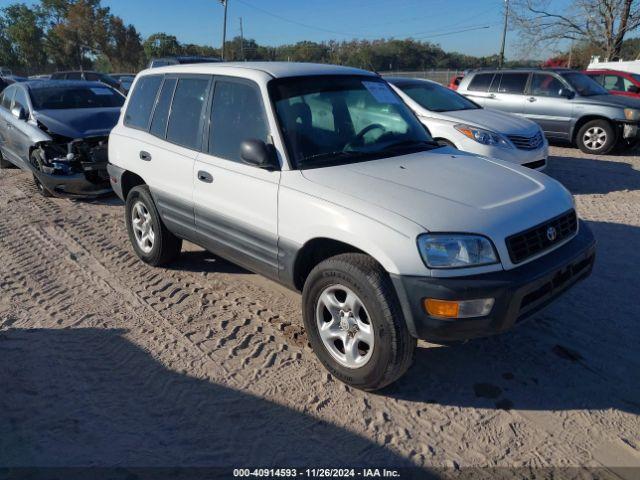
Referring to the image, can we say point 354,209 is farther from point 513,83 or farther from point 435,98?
point 513,83

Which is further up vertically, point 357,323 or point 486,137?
point 486,137

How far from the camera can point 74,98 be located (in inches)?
344

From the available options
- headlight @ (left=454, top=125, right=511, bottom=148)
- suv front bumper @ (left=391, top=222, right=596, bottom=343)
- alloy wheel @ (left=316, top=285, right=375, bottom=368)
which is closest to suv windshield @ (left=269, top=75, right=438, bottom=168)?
alloy wheel @ (left=316, top=285, right=375, bottom=368)

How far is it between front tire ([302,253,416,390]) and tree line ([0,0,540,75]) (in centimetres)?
4811

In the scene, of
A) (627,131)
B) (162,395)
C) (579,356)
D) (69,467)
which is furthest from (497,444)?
(627,131)

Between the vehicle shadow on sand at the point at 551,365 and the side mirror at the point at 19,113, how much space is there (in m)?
7.73

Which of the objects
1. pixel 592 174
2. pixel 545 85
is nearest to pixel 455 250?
pixel 592 174

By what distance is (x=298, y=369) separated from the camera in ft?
11.2

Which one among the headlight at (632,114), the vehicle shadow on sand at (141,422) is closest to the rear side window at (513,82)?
the headlight at (632,114)

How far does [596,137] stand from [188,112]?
9.02 meters

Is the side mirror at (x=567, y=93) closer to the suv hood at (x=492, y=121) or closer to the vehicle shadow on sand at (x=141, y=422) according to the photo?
the suv hood at (x=492, y=121)

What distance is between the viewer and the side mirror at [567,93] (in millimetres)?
10141

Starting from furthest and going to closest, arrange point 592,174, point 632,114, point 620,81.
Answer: point 620,81 → point 632,114 → point 592,174

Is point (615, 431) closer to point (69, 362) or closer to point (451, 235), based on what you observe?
point (451, 235)
